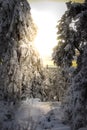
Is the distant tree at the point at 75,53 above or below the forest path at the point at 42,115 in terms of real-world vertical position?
above

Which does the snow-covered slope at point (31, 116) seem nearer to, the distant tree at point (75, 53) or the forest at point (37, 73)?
the forest at point (37, 73)

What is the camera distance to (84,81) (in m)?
9.81

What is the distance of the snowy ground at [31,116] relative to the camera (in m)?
10.0

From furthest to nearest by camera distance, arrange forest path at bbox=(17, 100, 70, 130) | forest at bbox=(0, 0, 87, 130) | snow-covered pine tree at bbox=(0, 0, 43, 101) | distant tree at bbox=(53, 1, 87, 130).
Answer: snow-covered pine tree at bbox=(0, 0, 43, 101), forest path at bbox=(17, 100, 70, 130), forest at bbox=(0, 0, 87, 130), distant tree at bbox=(53, 1, 87, 130)

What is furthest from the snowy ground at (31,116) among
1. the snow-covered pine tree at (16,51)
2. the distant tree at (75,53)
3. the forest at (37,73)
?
the snow-covered pine tree at (16,51)

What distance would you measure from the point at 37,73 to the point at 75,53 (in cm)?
376

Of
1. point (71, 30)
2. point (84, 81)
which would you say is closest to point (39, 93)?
point (71, 30)

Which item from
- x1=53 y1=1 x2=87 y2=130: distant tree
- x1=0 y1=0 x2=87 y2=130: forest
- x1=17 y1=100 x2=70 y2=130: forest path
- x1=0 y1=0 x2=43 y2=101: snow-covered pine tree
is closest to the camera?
x1=53 y1=1 x2=87 y2=130: distant tree

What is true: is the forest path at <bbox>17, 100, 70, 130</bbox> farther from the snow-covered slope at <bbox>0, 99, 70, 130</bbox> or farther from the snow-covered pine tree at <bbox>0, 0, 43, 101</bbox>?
the snow-covered pine tree at <bbox>0, 0, 43, 101</bbox>

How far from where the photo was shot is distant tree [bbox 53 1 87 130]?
9.89m

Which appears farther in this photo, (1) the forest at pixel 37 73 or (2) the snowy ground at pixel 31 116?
(1) the forest at pixel 37 73

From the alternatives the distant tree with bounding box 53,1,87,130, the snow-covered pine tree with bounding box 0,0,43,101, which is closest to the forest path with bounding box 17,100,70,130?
the distant tree with bounding box 53,1,87,130

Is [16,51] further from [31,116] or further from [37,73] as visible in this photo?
[31,116]

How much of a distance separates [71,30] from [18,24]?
361cm
